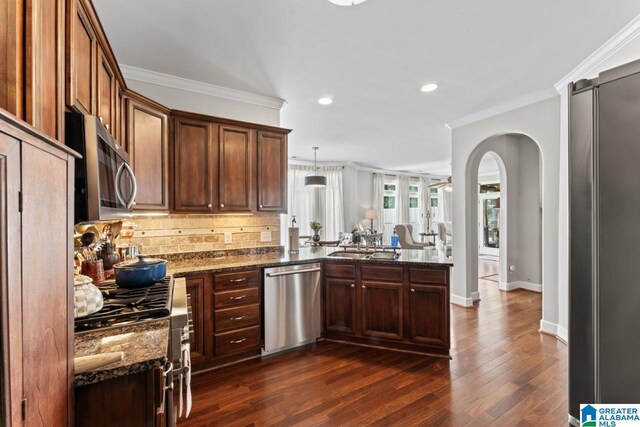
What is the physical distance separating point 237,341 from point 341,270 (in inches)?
47.5

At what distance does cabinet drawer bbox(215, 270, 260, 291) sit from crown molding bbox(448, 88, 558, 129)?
356 centimetres

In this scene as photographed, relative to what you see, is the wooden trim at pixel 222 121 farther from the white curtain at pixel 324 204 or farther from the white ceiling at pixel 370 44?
the white curtain at pixel 324 204

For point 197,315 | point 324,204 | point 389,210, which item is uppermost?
point 324,204

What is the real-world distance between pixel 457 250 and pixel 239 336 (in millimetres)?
3280

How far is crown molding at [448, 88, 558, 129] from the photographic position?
3418mm

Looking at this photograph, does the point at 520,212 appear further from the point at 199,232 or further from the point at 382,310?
the point at 199,232

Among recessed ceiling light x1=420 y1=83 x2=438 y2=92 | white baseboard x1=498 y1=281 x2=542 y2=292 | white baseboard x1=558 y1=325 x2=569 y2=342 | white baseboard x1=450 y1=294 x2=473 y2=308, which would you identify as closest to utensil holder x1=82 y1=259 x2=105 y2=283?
recessed ceiling light x1=420 y1=83 x2=438 y2=92

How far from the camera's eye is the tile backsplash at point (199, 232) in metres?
2.87

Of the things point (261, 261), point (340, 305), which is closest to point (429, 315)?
point (340, 305)

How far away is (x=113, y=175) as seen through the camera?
57.9 inches

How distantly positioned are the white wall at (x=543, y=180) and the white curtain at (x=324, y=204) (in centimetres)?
421

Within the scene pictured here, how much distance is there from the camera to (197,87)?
3135 millimetres

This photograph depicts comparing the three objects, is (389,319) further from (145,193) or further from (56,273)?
(56,273)

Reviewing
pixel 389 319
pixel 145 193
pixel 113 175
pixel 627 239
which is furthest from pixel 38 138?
pixel 389 319
